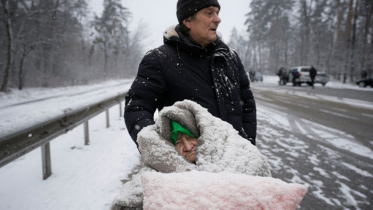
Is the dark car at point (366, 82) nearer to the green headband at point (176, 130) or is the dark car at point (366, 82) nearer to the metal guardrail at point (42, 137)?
the metal guardrail at point (42, 137)

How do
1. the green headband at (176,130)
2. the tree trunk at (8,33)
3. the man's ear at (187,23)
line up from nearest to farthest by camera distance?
the green headband at (176,130), the man's ear at (187,23), the tree trunk at (8,33)

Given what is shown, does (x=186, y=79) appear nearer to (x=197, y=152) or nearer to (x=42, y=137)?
(x=197, y=152)

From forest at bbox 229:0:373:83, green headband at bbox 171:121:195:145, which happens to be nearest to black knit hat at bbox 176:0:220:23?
green headband at bbox 171:121:195:145

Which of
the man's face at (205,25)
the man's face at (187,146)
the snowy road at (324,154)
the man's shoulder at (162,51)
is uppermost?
the man's face at (205,25)

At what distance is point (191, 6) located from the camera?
1.74 m

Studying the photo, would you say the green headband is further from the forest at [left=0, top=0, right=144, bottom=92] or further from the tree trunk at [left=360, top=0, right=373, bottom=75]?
the tree trunk at [left=360, top=0, right=373, bottom=75]

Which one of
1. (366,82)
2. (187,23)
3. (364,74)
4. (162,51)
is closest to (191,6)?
(187,23)

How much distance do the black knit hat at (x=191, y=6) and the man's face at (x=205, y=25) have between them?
27 mm

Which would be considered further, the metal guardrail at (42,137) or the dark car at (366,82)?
the dark car at (366,82)

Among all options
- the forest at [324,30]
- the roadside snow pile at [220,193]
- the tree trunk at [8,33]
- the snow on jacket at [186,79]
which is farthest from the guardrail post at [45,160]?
the forest at [324,30]

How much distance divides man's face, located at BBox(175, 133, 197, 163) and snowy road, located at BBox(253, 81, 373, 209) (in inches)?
89.0

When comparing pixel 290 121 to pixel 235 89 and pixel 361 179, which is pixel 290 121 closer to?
pixel 361 179

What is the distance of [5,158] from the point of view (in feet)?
7.72

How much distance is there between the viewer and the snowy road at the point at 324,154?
316cm
